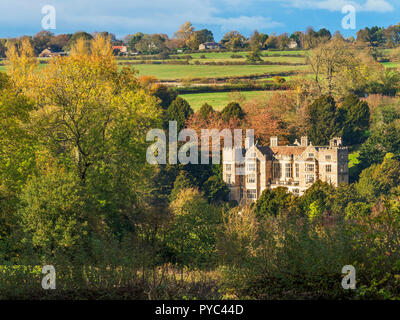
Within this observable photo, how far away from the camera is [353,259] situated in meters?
11.2

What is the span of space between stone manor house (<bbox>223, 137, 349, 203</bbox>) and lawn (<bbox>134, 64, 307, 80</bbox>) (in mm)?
32156

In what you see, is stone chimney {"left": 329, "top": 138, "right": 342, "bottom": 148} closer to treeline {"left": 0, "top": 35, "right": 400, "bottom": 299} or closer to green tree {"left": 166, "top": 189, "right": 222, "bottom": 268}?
treeline {"left": 0, "top": 35, "right": 400, "bottom": 299}

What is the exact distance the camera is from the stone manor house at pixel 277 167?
68.6m

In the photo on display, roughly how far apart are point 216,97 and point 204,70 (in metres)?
14.6

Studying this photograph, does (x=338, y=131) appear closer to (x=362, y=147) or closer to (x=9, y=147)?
(x=362, y=147)

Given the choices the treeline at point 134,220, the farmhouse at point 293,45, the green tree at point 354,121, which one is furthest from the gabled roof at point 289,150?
the farmhouse at point 293,45

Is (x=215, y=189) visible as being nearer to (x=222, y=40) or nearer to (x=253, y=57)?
(x=253, y=57)

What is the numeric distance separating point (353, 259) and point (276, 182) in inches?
2386

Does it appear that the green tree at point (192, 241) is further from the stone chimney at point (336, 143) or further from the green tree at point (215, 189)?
the stone chimney at point (336, 143)

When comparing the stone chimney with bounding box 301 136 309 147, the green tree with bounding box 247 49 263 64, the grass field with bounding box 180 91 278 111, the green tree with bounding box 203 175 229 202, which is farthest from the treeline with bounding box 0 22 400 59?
the green tree with bounding box 203 175 229 202

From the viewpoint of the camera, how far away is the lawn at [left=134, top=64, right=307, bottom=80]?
104250 millimetres

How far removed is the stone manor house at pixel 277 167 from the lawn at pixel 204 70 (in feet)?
105

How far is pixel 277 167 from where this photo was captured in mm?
71750

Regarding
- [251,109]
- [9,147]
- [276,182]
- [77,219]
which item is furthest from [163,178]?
[77,219]
